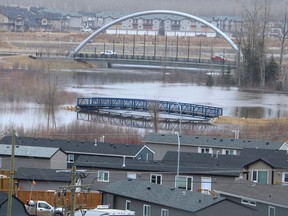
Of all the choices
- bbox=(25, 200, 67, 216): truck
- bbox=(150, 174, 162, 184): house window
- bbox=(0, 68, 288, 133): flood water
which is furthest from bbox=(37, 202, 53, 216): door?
bbox=(0, 68, 288, 133): flood water

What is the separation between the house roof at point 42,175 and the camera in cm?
1363

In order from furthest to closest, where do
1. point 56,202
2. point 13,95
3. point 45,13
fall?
1. point 45,13
2. point 13,95
3. point 56,202

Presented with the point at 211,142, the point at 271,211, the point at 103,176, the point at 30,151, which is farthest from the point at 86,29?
the point at 271,211

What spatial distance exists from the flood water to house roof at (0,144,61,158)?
4.07 meters

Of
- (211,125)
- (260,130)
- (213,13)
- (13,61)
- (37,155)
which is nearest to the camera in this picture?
(37,155)

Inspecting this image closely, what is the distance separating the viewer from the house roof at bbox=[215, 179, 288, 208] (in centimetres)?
1204

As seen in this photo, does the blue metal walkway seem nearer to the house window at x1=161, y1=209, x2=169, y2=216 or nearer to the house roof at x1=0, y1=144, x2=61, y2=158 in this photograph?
the house roof at x1=0, y1=144, x2=61, y2=158

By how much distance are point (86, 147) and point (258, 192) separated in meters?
4.23

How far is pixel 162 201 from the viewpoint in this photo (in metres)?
12.0

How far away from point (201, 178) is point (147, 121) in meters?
9.11

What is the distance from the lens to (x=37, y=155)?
15125mm

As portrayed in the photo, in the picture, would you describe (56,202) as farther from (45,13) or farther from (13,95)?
(45,13)

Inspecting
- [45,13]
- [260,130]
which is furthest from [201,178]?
[45,13]

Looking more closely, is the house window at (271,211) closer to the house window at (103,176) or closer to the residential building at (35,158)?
the house window at (103,176)
